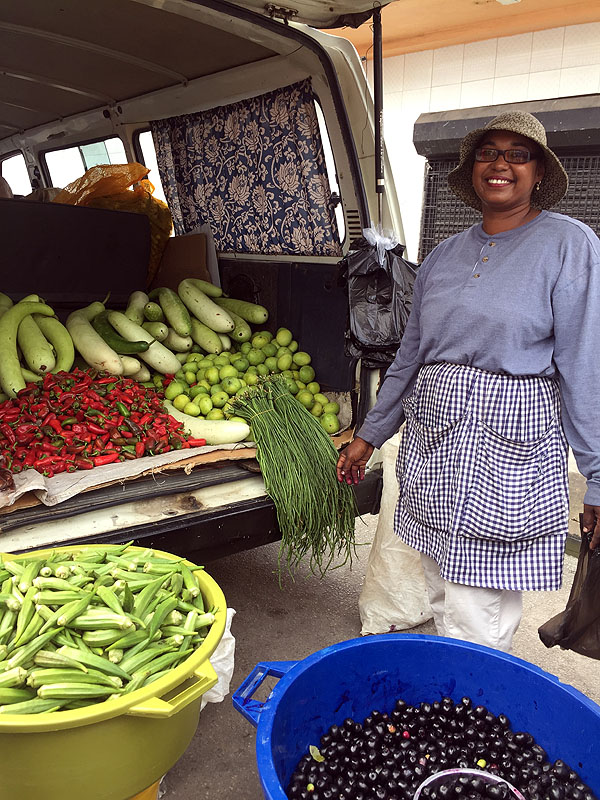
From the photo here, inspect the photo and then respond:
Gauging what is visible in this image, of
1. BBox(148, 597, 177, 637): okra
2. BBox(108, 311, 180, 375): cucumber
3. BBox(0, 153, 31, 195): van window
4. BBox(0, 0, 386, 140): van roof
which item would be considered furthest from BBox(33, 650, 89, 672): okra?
BBox(0, 153, 31, 195): van window

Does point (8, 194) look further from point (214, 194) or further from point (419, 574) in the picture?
point (419, 574)

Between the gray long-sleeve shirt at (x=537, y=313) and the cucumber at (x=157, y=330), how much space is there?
2.30 metres

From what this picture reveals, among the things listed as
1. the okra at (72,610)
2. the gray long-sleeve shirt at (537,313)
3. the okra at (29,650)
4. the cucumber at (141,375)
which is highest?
the gray long-sleeve shirt at (537,313)

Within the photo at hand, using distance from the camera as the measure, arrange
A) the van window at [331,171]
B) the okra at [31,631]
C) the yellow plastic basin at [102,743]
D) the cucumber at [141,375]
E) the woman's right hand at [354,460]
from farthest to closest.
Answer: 1. the cucumber at [141,375]
2. the van window at [331,171]
3. the woman's right hand at [354,460]
4. the okra at [31,631]
5. the yellow plastic basin at [102,743]

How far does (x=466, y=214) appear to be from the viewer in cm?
768

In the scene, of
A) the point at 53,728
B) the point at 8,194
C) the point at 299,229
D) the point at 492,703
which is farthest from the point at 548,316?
the point at 8,194

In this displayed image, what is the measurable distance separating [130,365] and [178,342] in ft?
1.52

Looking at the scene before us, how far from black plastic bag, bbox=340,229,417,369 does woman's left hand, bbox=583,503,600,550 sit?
1.42 meters

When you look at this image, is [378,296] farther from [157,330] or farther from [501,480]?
[157,330]

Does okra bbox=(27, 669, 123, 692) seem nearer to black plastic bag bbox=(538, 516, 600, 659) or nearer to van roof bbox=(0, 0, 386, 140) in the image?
black plastic bag bbox=(538, 516, 600, 659)

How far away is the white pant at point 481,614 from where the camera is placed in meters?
2.61

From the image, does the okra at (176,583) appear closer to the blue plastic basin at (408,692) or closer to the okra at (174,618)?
the okra at (174,618)

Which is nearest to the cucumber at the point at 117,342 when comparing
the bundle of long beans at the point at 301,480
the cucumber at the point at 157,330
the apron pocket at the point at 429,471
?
the cucumber at the point at 157,330

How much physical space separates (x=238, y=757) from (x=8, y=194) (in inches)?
193
